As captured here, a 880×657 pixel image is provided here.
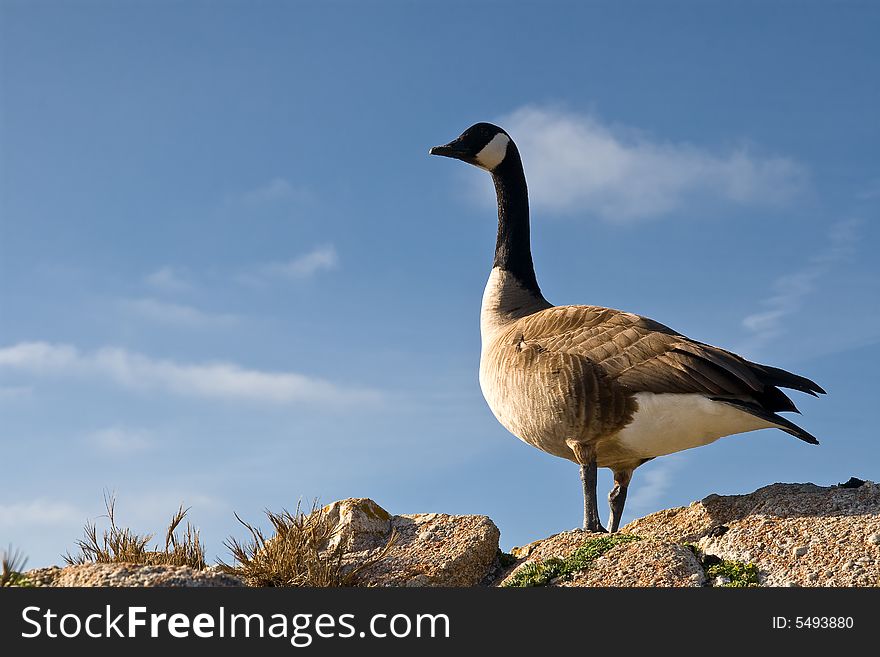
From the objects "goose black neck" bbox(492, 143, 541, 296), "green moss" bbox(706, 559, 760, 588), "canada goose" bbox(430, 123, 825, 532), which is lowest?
"green moss" bbox(706, 559, 760, 588)

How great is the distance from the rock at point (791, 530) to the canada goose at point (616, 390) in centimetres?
84

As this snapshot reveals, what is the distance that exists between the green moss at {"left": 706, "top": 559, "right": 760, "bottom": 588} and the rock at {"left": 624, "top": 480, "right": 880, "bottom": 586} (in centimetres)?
9

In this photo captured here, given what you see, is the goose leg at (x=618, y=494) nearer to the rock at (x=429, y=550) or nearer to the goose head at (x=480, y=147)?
the rock at (x=429, y=550)

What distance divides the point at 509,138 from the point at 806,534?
764 centimetres

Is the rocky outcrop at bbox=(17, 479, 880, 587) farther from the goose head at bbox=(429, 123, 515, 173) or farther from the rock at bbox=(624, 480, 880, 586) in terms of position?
the goose head at bbox=(429, 123, 515, 173)

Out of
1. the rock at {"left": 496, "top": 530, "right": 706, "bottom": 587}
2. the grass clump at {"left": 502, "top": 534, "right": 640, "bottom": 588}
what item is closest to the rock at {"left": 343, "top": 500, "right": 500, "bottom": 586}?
the rock at {"left": 496, "top": 530, "right": 706, "bottom": 587}

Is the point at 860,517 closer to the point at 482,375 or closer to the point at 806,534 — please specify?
the point at 806,534

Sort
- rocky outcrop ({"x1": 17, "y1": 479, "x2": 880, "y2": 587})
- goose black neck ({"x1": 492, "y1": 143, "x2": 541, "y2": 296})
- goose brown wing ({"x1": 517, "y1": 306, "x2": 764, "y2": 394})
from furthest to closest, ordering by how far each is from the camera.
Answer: goose black neck ({"x1": 492, "y1": 143, "x2": 541, "y2": 296})
goose brown wing ({"x1": 517, "y1": 306, "x2": 764, "y2": 394})
rocky outcrop ({"x1": 17, "y1": 479, "x2": 880, "y2": 587})

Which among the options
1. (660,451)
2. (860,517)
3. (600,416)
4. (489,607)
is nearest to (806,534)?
(860,517)

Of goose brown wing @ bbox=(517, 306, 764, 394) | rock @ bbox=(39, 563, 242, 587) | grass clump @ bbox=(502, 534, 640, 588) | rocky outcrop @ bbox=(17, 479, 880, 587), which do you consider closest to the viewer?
rock @ bbox=(39, 563, 242, 587)

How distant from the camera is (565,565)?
30.9 feet

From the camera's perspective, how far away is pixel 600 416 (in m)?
10.2

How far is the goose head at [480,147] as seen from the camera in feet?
44.7

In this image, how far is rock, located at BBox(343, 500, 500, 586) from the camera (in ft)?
32.7
